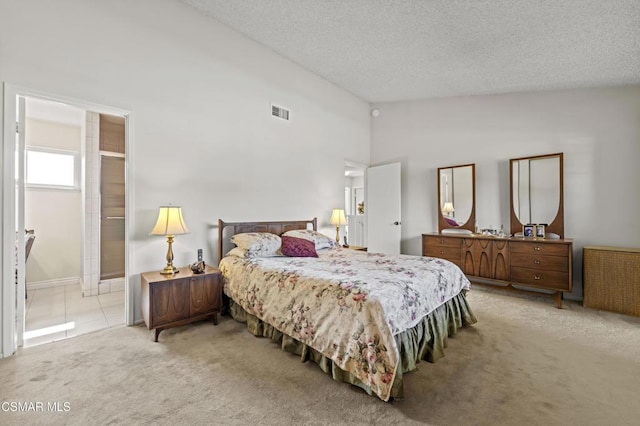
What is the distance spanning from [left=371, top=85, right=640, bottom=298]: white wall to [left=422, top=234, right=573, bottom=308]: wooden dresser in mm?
591

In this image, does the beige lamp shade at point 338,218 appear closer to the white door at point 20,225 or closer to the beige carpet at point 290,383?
the beige carpet at point 290,383

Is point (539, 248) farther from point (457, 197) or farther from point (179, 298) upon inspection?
point (179, 298)

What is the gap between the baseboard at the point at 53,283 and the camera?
4285mm

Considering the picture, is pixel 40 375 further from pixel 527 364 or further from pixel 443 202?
pixel 443 202

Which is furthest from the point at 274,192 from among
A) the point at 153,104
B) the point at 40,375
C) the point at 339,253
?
the point at 40,375

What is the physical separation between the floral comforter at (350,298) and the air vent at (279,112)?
2.25 meters

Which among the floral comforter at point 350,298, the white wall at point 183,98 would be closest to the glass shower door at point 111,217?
the white wall at point 183,98

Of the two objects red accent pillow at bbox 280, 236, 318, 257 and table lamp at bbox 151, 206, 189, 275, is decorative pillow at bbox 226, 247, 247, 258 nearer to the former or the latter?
red accent pillow at bbox 280, 236, 318, 257

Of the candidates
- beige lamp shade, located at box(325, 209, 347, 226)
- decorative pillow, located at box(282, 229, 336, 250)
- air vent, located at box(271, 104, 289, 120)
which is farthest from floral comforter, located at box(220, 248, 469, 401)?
air vent, located at box(271, 104, 289, 120)

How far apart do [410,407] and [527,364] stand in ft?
3.85

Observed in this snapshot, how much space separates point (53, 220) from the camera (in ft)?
15.0

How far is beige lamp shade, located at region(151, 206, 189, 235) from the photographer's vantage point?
9.33ft

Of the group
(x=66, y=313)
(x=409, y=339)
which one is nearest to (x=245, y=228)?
(x=66, y=313)

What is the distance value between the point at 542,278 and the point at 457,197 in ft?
5.59
